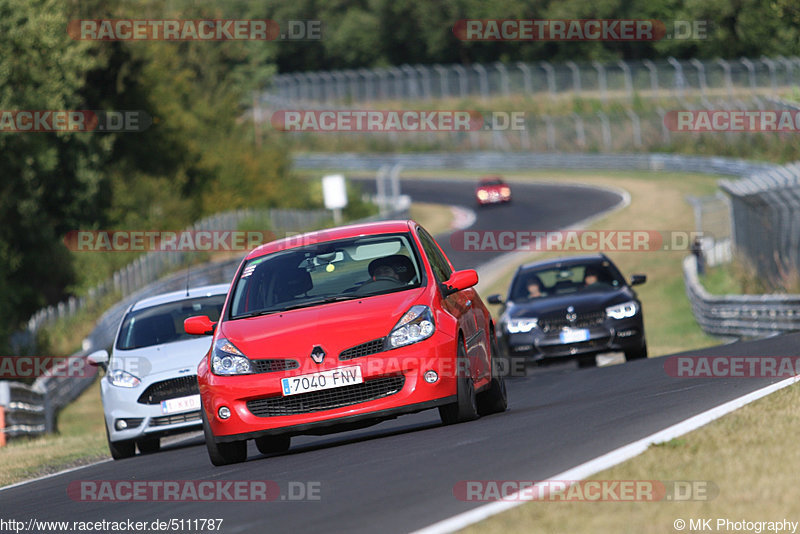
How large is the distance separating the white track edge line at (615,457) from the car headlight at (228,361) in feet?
10.6

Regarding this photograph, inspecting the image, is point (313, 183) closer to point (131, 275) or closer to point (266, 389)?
point (131, 275)

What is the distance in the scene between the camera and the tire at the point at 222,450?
10234 millimetres

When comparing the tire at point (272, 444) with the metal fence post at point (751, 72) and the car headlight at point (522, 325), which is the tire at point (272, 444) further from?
the metal fence post at point (751, 72)

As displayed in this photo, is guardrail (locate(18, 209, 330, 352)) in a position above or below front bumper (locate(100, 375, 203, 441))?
below

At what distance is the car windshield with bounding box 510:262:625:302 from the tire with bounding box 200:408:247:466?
8775 mm

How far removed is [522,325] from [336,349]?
334 inches

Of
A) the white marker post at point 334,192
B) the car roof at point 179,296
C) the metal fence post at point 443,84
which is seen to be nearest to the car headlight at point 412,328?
the car roof at point 179,296

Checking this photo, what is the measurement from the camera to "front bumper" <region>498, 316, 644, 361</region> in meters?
17.6

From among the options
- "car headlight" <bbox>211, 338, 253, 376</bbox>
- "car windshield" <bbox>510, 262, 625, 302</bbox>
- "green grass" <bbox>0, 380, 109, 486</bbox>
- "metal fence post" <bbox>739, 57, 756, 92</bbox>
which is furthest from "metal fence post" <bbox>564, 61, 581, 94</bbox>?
"car headlight" <bbox>211, 338, 253, 376</bbox>

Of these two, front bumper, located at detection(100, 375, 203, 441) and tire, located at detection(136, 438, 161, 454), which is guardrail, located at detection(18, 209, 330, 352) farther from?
front bumper, located at detection(100, 375, 203, 441)

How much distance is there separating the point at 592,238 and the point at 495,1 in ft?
194

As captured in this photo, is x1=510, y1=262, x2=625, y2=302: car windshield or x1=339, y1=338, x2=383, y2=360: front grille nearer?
x1=339, y1=338, x2=383, y2=360: front grille

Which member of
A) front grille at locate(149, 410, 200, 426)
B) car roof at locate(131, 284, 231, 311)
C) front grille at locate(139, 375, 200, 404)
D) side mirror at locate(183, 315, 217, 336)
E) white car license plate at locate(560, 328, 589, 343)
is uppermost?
side mirror at locate(183, 315, 217, 336)

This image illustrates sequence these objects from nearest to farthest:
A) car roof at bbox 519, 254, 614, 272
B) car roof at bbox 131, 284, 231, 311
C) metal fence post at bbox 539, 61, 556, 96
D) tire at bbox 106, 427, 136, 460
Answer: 1. tire at bbox 106, 427, 136, 460
2. car roof at bbox 131, 284, 231, 311
3. car roof at bbox 519, 254, 614, 272
4. metal fence post at bbox 539, 61, 556, 96
